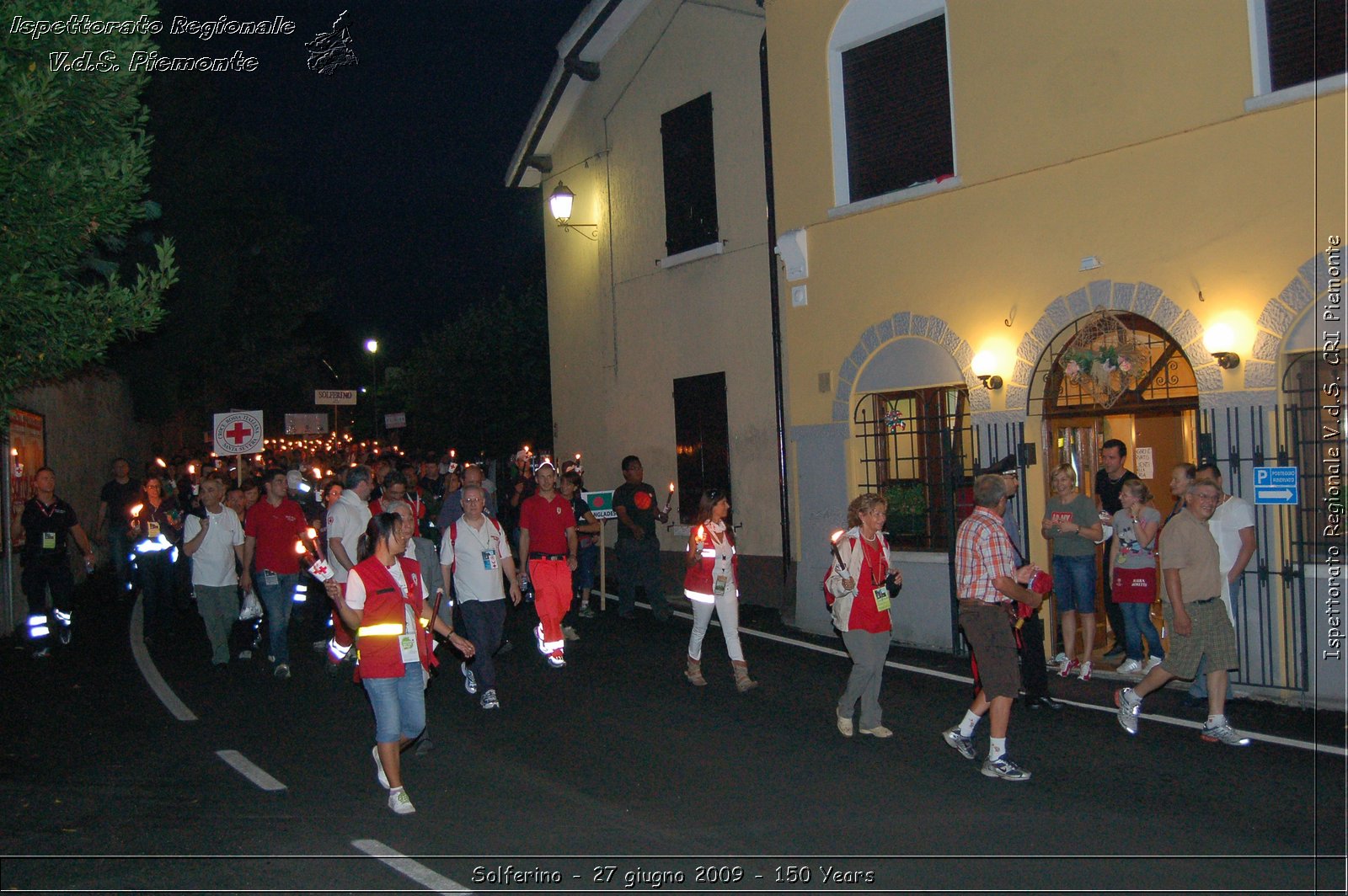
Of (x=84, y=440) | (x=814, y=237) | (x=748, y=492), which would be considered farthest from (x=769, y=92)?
(x=84, y=440)

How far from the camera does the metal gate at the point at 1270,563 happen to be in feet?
30.4

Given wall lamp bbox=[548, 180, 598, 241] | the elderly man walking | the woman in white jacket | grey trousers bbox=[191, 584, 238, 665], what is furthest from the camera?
wall lamp bbox=[548, 180, 598, 241]

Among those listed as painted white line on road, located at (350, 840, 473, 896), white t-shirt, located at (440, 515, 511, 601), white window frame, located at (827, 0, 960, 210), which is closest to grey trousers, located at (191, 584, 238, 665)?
white t-shirt, located at (440, 515, 511, 601)

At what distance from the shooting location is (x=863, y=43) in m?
13.2

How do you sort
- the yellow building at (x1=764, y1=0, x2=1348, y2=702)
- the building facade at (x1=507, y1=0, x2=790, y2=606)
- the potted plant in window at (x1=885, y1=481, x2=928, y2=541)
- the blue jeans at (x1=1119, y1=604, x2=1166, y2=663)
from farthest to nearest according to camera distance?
the building facade at (x1=507, y1=0, x2=790, y2=606) < the potted plant in window at (x1=885, y1=481, x2=928, y2=541) < the blue jeans at (x1=1119, y1=604, x2=1166, y2=663) < the yellow building at (x1=764, y1=0, x2=1348, y2=702)

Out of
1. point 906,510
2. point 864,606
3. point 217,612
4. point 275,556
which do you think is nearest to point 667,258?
point 906,510

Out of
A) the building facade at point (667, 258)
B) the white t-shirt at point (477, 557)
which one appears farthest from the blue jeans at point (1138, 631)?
the building facade at point (667, 258)

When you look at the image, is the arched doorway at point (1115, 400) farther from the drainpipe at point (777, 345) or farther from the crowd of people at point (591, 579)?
the drainpipe at point (777, 345)

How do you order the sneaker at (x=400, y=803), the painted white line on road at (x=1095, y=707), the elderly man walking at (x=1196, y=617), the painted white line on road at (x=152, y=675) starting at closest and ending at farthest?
the sneaker at (x=400, y=803), the painted white line on road at (x=1095, y=707), the elderly man walking at (x=1196, y=617), the painted white line on road at (x=152, y=675)

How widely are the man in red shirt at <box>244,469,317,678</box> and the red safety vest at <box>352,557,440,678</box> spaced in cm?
460

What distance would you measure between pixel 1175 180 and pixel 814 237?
14.4 ft

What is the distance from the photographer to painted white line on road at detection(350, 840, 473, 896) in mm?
5652

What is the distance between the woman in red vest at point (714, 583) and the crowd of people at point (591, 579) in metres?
0.02

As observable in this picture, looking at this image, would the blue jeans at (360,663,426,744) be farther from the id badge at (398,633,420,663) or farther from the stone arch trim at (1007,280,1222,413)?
the stone arch trim at (1007,280,1222,413)
